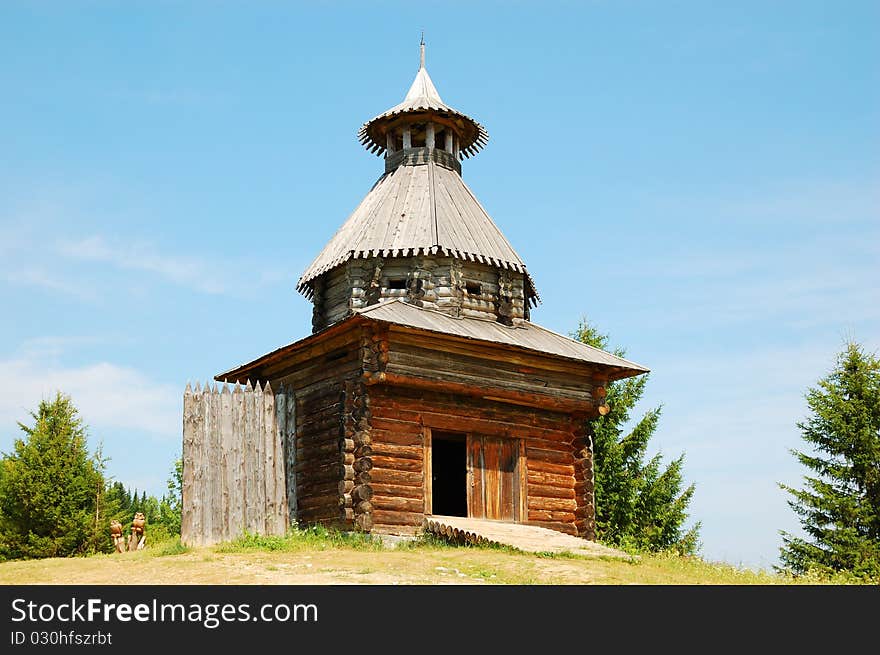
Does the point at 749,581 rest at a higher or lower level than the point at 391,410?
lower

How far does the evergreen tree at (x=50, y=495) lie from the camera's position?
3041 centimetres

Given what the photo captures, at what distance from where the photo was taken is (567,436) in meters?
23.6

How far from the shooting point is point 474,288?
2433 cm

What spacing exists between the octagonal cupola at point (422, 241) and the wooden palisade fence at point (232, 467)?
4.01 m

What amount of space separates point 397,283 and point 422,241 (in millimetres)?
1205

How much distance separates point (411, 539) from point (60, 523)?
50.9 ft

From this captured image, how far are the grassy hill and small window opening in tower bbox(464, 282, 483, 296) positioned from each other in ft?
22.9

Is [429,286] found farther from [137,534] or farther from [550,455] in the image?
[137,534]

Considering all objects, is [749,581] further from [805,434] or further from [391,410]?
[805,434]

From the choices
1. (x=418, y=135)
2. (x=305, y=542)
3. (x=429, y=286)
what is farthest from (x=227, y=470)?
(x=418, y=135)

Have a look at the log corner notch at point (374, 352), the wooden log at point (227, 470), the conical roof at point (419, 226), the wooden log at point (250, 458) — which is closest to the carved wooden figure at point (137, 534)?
the wooden log at point (227, 470)

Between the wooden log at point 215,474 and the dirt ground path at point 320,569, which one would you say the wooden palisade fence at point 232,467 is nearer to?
the wooden log at point 215,474

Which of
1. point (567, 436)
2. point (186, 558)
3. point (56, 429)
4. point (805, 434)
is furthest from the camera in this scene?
point (56, 429)
